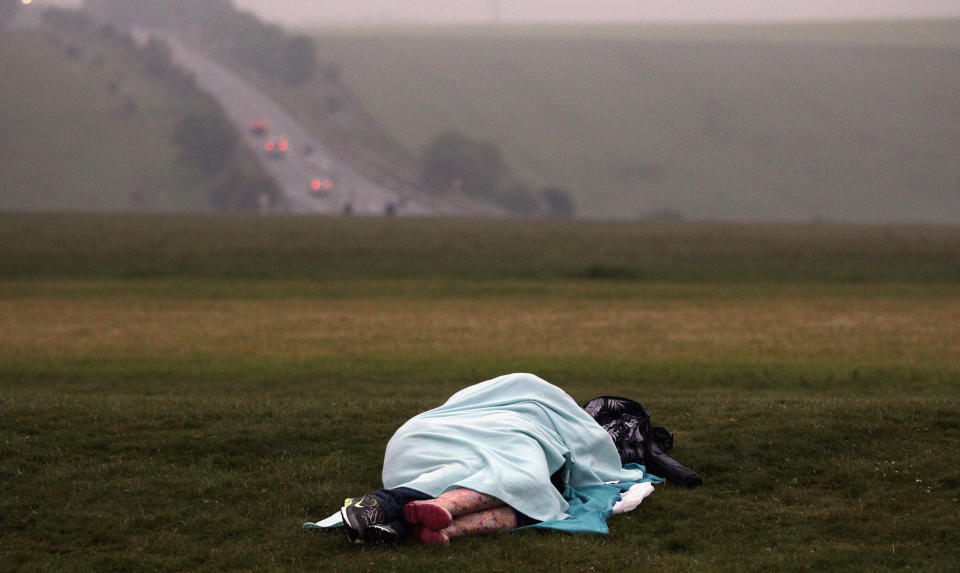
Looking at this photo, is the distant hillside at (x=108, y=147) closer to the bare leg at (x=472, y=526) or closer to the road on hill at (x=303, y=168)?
the road on hill at (x=303, y=168)

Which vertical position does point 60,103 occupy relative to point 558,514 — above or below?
above

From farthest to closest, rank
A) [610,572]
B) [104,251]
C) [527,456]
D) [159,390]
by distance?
[104,251] < [159,390] < [527,456] < [610,572]

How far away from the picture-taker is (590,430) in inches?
375

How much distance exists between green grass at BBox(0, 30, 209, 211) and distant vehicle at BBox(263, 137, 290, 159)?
12.0m

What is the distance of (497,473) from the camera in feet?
27.0

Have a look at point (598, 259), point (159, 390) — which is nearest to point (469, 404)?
point (159, 390)

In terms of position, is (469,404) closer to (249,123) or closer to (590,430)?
(590,430)

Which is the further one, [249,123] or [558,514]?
[249,123]

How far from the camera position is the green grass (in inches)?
6471

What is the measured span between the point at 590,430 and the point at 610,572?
6.90 ft

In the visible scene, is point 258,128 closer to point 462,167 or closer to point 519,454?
point 462,167

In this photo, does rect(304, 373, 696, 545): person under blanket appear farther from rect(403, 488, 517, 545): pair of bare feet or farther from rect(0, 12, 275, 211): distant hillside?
rect(0, 12, 275, 211): distant hillside

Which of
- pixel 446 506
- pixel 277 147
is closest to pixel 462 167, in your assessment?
pixel 277 147

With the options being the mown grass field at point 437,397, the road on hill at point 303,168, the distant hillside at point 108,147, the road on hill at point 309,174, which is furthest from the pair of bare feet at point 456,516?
the distant hillside at point 108,147
